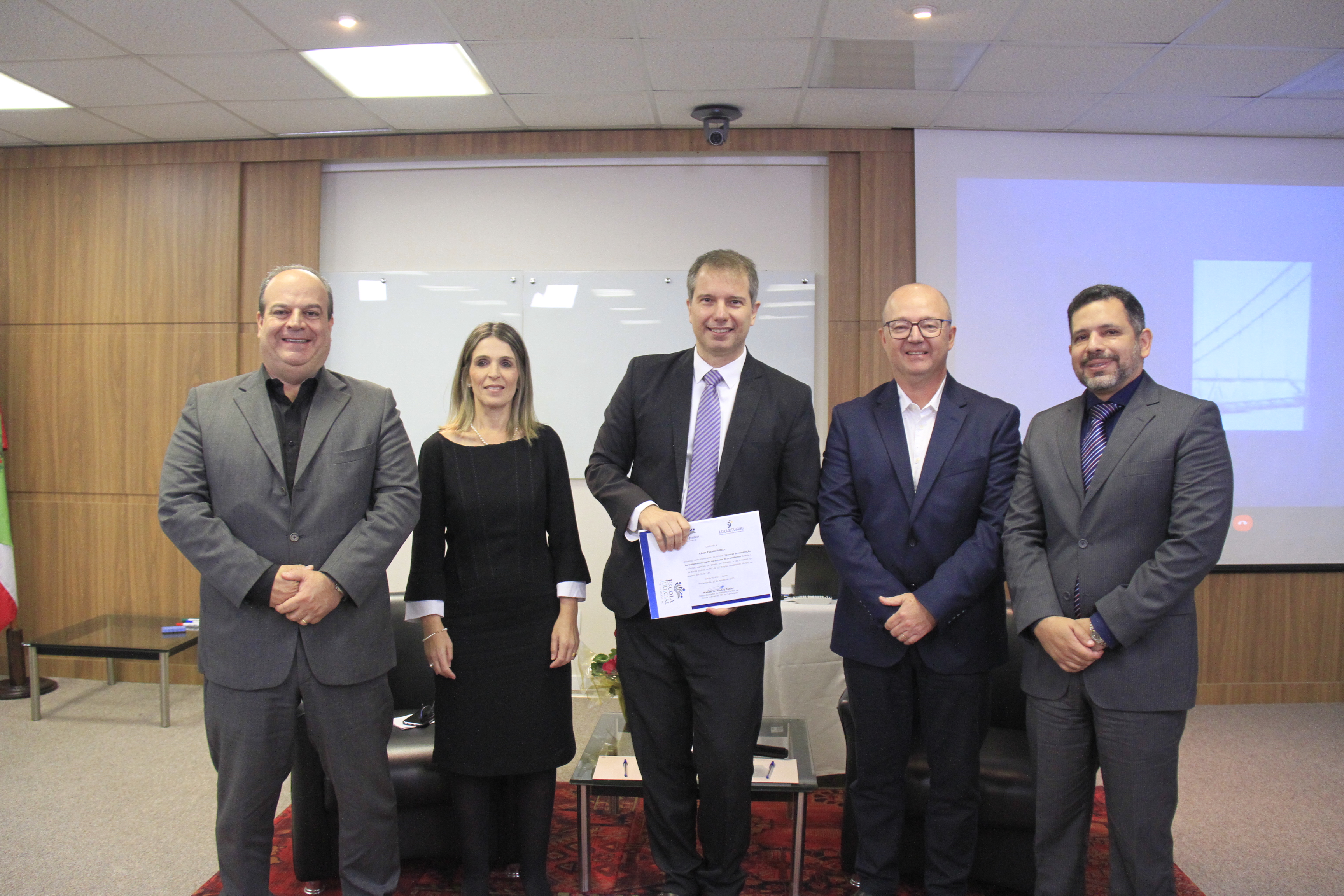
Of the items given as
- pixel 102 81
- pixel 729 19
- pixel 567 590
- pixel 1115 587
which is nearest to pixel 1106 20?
pixel 729 19

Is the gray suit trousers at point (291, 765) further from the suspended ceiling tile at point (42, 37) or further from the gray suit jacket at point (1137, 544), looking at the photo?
the suspended ceiling tile at point (42, 37)

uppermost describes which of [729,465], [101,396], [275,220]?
[275,220]

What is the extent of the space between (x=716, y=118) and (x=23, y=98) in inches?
140

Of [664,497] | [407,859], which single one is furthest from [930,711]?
[407,859]

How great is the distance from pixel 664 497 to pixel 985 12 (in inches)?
99.0

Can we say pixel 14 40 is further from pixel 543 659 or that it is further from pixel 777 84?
pixel 543 659

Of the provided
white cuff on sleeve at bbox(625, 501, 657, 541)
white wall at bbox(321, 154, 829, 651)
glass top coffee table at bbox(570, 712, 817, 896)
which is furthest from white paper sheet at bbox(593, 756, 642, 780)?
white wall at bbox(321, 154, 829, 651)

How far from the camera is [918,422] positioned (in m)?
2.45

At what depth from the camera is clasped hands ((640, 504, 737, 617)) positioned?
2.18 metres

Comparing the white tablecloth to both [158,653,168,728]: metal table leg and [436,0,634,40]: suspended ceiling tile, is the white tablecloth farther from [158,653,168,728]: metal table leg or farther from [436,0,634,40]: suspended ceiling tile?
[158,653,168,728]: metal table leg

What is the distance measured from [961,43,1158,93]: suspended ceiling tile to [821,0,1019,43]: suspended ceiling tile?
0.72 feet

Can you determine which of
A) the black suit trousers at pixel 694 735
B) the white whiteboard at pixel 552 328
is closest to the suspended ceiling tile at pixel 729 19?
the white whiteboard at pixel 552 328

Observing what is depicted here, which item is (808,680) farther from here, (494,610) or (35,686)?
(35,686)

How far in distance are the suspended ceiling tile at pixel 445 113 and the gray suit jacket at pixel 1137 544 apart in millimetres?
3463
